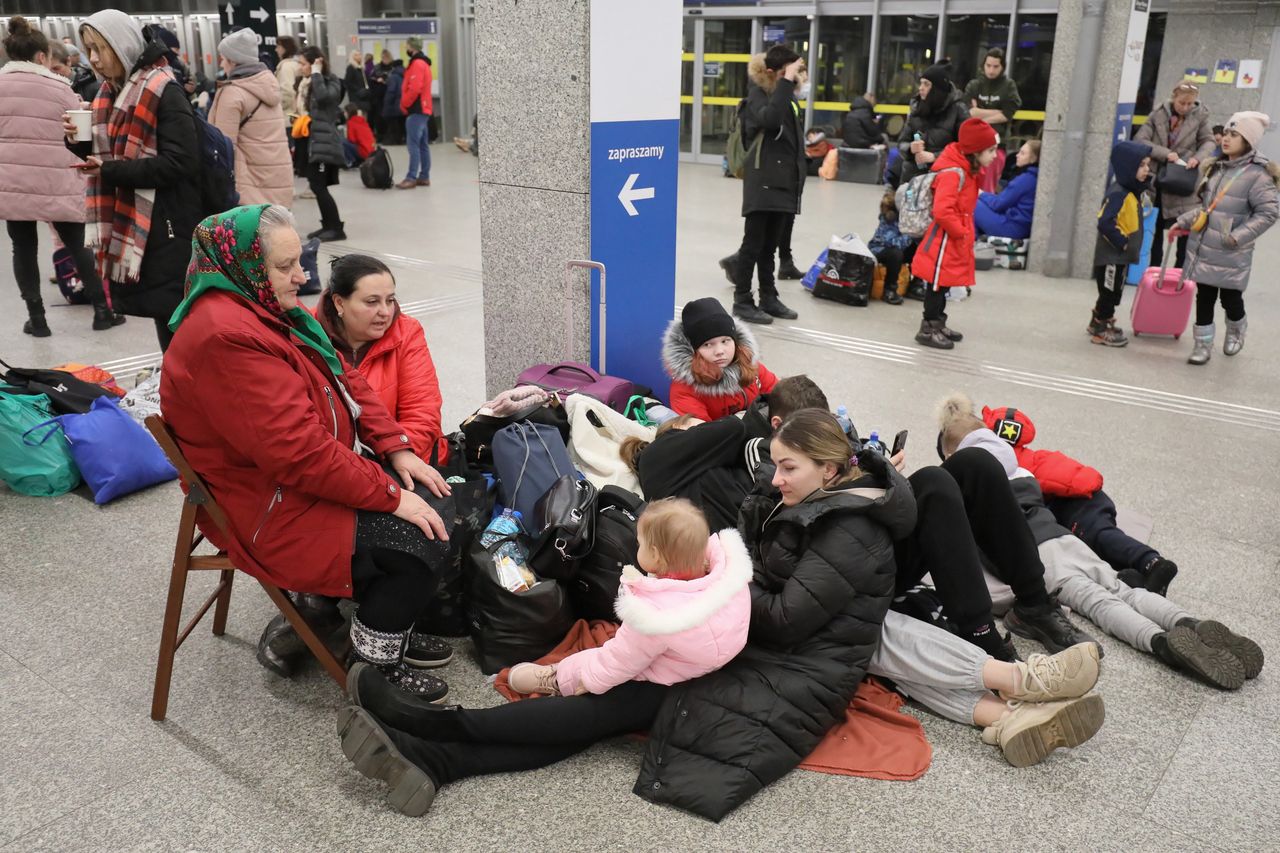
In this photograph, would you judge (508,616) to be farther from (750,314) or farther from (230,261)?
(750,314)

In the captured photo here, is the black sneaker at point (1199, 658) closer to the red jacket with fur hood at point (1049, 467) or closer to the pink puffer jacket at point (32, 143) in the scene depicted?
the red jacket with fur hood at point (1049, 467)

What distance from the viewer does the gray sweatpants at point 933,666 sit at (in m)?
2.95

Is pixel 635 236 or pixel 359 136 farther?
pixel 359 136

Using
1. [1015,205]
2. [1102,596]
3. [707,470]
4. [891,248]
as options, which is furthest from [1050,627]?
[1015,205]

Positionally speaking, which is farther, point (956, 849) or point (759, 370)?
point (759, 370)

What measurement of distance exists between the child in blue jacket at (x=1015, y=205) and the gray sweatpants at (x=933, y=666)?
738cm

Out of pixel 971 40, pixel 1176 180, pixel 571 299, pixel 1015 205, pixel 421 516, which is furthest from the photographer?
pixel 971 40

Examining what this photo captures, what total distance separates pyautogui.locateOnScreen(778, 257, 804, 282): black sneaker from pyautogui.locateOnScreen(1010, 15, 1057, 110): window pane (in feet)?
26.6

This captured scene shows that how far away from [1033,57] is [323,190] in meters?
10.6

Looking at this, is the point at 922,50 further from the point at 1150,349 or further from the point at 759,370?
the point at 759,370

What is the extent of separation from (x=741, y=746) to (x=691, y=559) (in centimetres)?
50

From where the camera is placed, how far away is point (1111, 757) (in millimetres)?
2846

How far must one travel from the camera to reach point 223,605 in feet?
10.9

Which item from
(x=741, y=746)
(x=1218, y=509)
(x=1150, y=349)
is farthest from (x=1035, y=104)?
(x=741, y=746)
